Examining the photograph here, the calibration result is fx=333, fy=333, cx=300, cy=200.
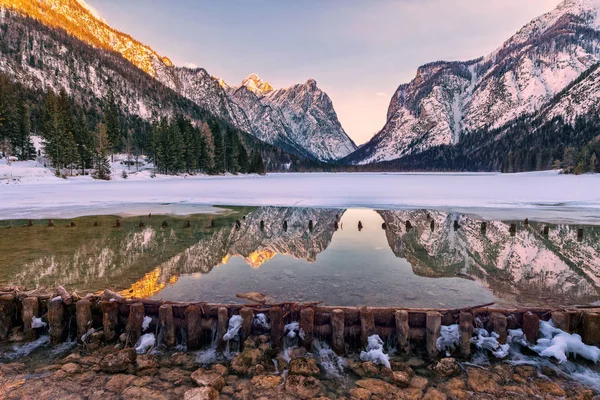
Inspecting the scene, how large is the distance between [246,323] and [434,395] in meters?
3.75

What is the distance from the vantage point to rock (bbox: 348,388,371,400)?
5.39 m

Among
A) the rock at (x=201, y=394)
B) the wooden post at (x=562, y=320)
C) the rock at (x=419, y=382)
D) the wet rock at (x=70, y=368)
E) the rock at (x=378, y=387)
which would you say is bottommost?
the rock at (x=419, y=382)

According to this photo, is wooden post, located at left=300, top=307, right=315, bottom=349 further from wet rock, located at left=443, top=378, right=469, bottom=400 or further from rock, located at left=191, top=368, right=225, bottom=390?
wet rock, located at left=443, top=378, right=469, bottom=400

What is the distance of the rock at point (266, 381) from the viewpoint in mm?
5664

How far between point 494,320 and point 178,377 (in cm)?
637

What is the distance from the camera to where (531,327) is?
696 centimetres

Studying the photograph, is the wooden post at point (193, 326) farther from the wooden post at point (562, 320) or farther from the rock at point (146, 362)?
the wooden post at point (562, 320)

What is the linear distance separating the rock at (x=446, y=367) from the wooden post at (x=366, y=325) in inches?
51.7

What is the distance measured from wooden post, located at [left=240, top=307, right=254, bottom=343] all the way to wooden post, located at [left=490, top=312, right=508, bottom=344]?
5113mm

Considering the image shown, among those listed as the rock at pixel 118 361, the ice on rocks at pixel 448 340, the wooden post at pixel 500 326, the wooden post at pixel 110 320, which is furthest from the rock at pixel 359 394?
the wooden post at pixel 110 320

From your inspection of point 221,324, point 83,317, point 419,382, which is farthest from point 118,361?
point 419,382

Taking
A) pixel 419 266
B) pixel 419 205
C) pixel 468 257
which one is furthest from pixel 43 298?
pixel 419 205

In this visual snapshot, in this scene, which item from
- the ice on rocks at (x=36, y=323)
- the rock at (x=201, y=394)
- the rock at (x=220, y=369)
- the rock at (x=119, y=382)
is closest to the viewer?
the rock at (x=201, y=394)

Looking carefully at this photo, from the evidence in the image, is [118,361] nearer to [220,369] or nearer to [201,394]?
[220,369]
